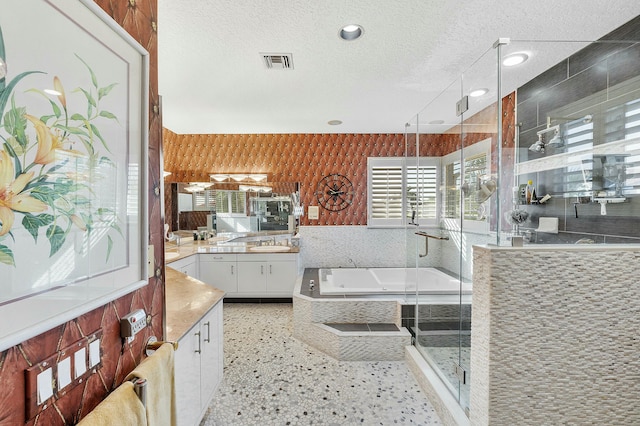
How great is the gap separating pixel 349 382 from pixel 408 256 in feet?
5.03

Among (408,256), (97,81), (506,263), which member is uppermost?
(97,81)

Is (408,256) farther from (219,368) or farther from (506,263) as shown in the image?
(219,368)

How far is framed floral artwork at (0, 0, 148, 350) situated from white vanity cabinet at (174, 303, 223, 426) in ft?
2.01

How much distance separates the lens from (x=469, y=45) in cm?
212

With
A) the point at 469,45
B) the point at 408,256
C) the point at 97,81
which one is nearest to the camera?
the point at 97,81

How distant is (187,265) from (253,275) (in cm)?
90

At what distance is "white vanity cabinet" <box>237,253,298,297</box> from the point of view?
413cm

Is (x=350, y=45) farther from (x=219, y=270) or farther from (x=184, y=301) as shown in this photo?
(x=219, y=270)

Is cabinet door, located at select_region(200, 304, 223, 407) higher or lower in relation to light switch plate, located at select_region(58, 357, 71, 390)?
lower

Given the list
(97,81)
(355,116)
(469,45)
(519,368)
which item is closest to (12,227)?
(97,81)

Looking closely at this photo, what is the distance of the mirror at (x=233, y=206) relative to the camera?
4598 mm

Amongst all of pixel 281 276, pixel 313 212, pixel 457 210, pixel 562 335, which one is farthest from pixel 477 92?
pixel 281 276

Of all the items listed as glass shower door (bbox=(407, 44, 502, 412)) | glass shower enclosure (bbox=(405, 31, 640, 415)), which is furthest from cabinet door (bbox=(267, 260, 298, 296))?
glass shower enclosure (bbox=(405, 31, 640, 415))

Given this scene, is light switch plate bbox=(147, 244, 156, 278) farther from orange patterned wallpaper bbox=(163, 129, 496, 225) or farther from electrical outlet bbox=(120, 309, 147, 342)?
orange patterned wallpaper bbox=(163, 129, 496, 225)
